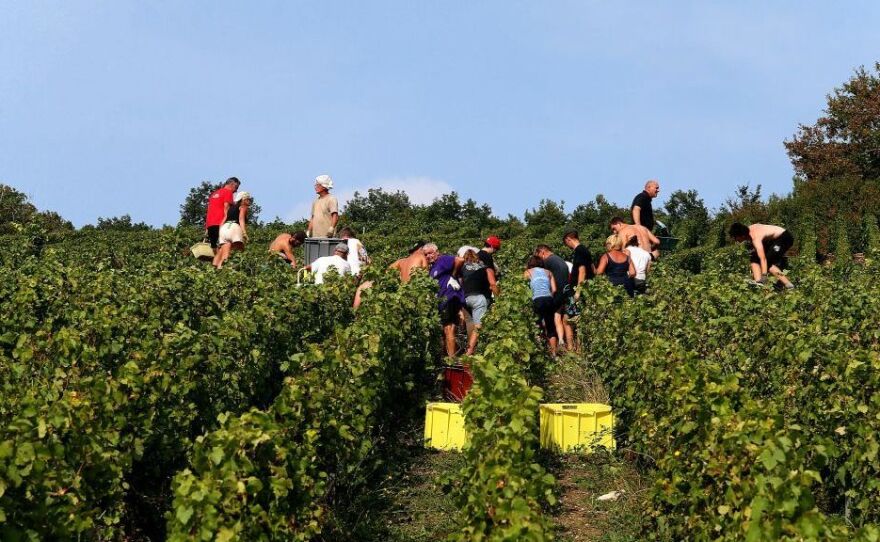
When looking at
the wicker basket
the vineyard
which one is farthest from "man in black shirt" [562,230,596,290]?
the wicker basket

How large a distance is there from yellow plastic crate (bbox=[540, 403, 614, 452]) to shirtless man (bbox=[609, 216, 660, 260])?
4.89 m

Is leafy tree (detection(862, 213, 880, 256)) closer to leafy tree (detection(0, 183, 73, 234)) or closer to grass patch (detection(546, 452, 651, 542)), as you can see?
grass patch (detection(546, 452, 651, 542))

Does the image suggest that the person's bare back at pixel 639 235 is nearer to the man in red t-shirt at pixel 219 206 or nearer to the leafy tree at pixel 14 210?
the man in red t-shirt at pixel 219 206

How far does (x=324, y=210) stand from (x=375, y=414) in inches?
258

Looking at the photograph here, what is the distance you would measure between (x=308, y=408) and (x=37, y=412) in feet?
5.16

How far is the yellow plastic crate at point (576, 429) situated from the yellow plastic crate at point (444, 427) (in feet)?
2.03

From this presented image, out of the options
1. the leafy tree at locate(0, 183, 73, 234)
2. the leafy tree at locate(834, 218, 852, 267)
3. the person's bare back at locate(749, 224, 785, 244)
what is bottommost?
the person's bare back at locate(749, 224, 785, 244)

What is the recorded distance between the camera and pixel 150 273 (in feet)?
45.1


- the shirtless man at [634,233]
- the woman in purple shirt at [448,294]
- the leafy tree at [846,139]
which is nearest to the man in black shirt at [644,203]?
the shirtless man at [634,233]

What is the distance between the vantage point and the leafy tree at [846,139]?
4400cm

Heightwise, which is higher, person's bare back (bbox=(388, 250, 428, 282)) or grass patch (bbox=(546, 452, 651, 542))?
person's bare back (bbox=(388, 250, 428, 282))

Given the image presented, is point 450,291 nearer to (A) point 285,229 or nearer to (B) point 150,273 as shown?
(B) point 150,273

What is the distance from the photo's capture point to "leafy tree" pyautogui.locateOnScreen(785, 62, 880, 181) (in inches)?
1732

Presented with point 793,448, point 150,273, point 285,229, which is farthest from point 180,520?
point 285,229
